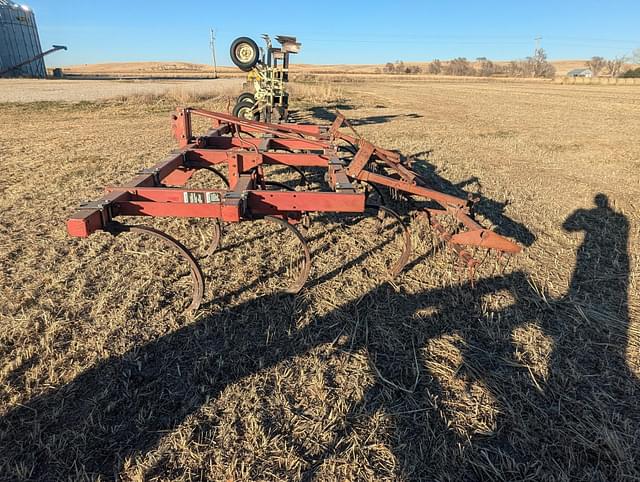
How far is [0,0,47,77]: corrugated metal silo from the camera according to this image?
40.6 m

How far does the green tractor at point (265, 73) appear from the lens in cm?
1219

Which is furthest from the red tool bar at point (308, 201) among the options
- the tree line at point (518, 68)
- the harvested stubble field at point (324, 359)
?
the tree line at point (518, 68)

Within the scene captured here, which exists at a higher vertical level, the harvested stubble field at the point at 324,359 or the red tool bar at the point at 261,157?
the red tool bar at the point at 261,157

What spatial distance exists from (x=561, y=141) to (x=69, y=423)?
1399 centimetres

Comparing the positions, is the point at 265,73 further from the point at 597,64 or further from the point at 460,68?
the point at 597,64

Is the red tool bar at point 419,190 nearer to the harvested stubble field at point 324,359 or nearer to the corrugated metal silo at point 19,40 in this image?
the harvested stubble field at point 324,359

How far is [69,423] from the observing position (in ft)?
7.72

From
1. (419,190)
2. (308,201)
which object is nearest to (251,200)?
(308,201)

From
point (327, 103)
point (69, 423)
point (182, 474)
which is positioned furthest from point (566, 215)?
point (327, 103)

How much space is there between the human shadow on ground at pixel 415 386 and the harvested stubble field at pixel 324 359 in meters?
0.01

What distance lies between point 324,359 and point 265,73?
37.3ft

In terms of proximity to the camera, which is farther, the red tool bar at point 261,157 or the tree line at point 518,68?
the tree line at point 518,68

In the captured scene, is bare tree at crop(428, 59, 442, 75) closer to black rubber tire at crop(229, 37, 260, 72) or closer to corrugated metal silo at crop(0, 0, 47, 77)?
corrugated metal silo at crop(0, 0, 47, 77)

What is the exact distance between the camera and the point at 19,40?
140 ft
